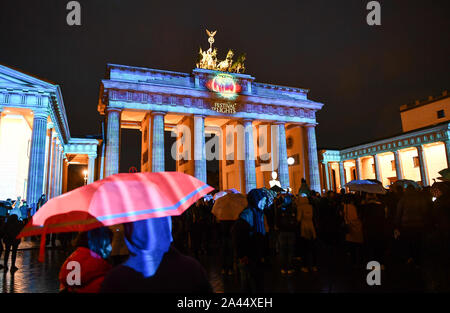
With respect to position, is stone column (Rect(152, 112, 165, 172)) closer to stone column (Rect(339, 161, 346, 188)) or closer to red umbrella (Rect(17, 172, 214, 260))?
red umbrella (Rect(17, 172, 214, 260))

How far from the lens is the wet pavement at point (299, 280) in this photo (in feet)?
19.8

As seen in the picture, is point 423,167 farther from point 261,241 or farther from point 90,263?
point 90,263

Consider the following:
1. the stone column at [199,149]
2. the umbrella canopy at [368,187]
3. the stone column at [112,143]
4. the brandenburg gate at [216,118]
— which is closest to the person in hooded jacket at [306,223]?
the umbrella canopy at [368,187]

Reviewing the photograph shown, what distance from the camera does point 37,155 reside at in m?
19.2

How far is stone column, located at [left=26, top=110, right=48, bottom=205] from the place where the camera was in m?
18.8

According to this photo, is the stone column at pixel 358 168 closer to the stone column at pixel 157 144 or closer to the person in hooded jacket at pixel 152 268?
the stone column at pixel 157 144

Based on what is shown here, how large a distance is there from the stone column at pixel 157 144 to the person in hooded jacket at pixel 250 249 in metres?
24.6

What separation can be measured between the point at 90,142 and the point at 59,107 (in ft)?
25.9

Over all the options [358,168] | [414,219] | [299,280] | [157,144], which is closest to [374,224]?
[414,219]

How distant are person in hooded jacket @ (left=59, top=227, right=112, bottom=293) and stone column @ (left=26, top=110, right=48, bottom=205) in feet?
61.7

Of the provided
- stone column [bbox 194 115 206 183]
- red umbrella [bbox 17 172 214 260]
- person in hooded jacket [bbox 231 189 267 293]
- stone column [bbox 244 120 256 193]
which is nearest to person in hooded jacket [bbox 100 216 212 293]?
red umbrella [bbox 17 172 214 260]
